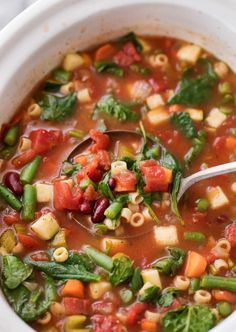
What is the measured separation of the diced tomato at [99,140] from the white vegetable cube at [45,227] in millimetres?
553

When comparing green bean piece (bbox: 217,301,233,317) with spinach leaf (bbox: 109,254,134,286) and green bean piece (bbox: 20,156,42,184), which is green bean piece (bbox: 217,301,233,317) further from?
green bean piece (bbox: 20,156,42,184)

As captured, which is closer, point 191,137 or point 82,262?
point 82,262

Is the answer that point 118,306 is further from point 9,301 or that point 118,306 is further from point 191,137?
point 191,137

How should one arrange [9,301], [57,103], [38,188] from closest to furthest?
[9,301] < [38,188] < [57,103]

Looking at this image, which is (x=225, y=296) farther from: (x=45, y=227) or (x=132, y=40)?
(x=132, y=40)

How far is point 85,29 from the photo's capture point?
5.04m

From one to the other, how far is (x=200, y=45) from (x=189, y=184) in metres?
1.11

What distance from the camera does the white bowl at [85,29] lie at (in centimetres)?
473

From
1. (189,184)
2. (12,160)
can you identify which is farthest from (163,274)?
(12,160)

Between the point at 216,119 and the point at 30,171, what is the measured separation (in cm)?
124

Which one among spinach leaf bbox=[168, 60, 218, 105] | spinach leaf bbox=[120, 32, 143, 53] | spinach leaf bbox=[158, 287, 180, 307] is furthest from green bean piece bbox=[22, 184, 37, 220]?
spinach leaf bbox=[120, 32, 143, 53]

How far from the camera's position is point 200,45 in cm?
518

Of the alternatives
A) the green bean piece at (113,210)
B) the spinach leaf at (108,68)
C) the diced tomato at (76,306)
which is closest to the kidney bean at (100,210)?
the green bean piece at (113,210)

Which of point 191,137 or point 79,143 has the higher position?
point 79,143
